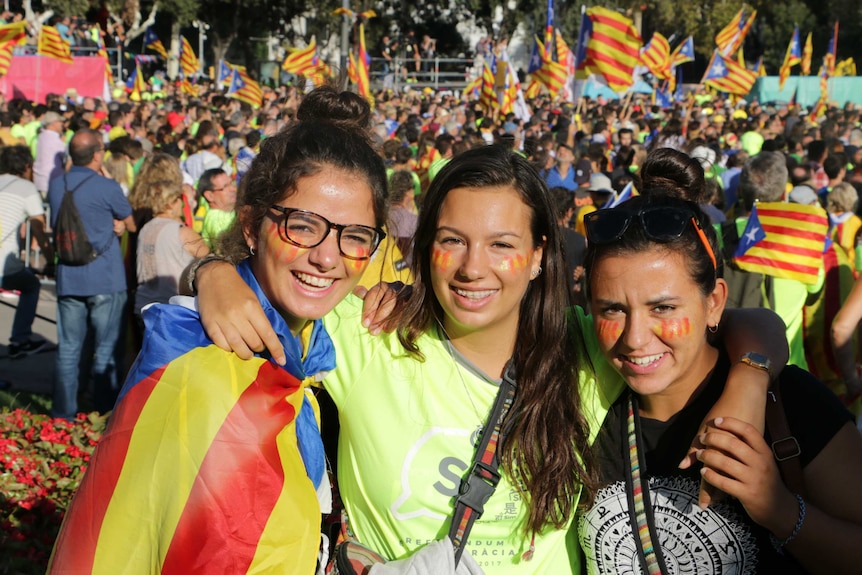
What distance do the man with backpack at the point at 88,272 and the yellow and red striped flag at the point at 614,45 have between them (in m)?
10.1

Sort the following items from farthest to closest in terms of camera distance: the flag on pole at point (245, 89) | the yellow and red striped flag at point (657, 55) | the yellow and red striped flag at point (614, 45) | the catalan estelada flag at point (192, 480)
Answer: the yellow and red striped flag at point (657, 55) < the flag on pole at point (245, 89) < the yellow and red striped flag at point (614, 45) < the catalan estelada flag at point (192, 480)

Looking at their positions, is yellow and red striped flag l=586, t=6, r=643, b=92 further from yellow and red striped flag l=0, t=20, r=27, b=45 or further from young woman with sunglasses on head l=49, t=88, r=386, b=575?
young woman with sunglasses on head l=49, t=88, r=386, b=575

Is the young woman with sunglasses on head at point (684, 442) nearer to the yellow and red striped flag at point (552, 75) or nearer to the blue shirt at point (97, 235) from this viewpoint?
the blue shirt at point (97, 235)

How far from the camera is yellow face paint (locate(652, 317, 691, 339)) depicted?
8.29ft

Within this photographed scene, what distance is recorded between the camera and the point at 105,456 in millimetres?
2041

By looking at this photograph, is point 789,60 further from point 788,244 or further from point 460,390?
point 460,390

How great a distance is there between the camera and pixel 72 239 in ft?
23.1

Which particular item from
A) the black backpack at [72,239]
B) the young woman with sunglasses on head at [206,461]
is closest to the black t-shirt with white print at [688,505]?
the young woman with sunglasses on head at [206,461]

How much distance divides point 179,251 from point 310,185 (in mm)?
4661

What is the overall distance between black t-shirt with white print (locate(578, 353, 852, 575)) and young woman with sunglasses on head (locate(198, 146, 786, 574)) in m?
0.10

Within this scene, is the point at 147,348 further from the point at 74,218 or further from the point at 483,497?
the point at 74,218

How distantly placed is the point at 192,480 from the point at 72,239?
563 cm

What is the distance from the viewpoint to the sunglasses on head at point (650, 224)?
259 cm

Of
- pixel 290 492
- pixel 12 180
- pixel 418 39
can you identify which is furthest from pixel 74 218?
pixel 418 39
